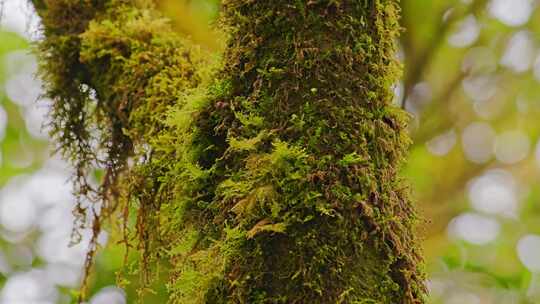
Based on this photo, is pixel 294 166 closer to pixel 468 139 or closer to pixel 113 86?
pixel 113 86

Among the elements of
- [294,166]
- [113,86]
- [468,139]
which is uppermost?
[468,139]

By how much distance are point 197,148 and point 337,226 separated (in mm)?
316

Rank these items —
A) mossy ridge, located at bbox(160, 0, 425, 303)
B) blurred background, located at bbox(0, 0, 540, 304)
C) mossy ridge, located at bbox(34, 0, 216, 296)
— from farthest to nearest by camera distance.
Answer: blurred background, located at bbox(0, 0, 540, 304) → mossy ridge, located at bbox(34, 0, 216, 296) → mossy ridge, located at bbox(160, 0, 425, 303)

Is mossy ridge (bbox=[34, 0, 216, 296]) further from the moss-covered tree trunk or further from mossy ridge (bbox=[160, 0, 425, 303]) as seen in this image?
mossy ridge (bbox=[160, 0, 425, 303])

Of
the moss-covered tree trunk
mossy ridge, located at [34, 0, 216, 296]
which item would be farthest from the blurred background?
the moss-covered tree trunk

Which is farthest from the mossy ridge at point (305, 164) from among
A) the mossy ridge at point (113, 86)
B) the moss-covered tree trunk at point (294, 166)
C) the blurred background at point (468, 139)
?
the blurred background at point (468, 139)

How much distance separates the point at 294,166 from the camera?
0.87 metres

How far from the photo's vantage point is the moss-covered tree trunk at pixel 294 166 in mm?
836

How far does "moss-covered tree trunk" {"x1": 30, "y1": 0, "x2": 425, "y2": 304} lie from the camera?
84 centimetres

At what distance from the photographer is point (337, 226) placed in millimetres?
842

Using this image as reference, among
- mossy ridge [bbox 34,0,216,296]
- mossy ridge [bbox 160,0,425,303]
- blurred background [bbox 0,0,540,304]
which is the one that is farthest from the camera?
blurred background [bbox 0,0,540,304]

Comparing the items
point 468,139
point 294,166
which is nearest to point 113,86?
point 294,166

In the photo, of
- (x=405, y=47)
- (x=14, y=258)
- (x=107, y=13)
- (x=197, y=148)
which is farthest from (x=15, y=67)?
(x=197, y=148)

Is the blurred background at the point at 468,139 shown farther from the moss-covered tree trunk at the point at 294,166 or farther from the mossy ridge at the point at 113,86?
the moss-covered tree trunk at the point at 294,166
